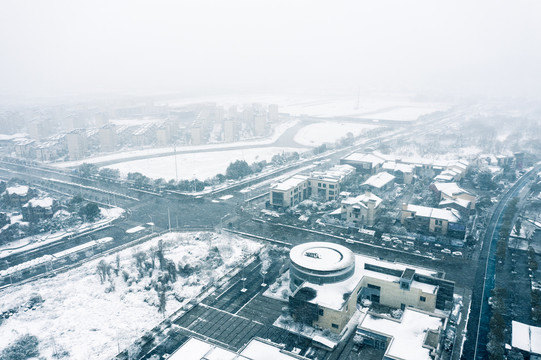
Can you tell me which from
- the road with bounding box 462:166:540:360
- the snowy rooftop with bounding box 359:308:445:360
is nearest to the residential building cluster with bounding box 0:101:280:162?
the road with bounding box 462:166:540:360

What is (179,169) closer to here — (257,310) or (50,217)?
(50,217)

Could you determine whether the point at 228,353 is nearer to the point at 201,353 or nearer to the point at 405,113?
the point at 201,353

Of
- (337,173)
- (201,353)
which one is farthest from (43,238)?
(337,173)

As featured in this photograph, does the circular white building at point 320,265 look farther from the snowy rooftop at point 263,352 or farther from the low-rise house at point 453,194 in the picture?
the low-rise house at point 453,194

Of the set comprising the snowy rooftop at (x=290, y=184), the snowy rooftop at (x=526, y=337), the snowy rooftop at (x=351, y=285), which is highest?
the snowy rooftop at (x=290, y=184)

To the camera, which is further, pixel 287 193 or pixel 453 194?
pixel 287 193

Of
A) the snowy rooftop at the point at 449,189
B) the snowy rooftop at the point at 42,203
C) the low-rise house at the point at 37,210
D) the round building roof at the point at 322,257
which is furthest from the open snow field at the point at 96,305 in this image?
the snowy rooftop at the point at 449,189

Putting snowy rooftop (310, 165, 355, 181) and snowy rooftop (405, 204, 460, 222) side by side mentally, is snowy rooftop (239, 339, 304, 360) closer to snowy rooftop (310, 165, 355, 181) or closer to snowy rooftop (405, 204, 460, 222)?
snowy rooftop (405, 204, 460, 222)
